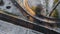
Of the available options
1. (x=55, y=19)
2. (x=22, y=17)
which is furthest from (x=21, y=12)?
(x=55, y=19)

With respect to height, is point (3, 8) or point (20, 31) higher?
point (3, 8)

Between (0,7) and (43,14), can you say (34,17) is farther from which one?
(0,7)

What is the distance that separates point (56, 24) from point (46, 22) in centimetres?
7

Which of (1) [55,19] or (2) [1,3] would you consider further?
(2) [1,3]

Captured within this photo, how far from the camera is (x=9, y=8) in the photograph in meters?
1.39

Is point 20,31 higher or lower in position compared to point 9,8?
lower

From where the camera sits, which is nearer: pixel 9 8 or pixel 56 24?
pixel 56 24

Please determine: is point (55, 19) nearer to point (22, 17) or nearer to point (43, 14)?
point (43, 14)

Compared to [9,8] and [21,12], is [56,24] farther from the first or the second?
[9,8]

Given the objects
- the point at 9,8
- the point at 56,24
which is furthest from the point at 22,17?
the point at 56,24

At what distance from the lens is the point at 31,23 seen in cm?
125

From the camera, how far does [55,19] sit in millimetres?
1284

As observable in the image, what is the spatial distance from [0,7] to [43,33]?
0.40m

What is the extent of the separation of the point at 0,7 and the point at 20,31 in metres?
0.27
